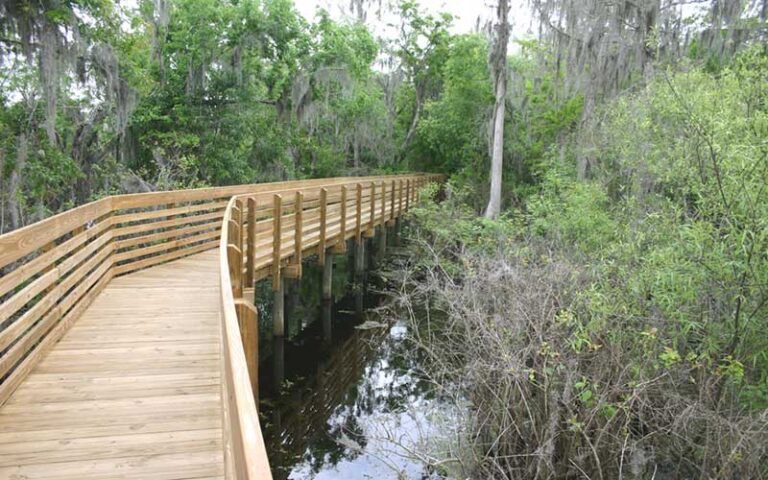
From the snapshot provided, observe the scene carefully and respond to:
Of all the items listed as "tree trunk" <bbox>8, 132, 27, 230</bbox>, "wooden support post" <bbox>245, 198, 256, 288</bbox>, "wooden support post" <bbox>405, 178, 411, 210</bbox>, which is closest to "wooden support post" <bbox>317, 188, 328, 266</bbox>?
"wooden support post" <bbox>245, 198, 256, 288</bbox>

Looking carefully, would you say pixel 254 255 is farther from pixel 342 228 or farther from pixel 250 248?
pixel 342 228

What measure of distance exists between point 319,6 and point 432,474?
567 inches

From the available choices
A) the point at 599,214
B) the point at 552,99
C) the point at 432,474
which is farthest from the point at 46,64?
the point at 552,99

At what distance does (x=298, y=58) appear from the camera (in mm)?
15992

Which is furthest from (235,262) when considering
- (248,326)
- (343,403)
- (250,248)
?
(343,403)

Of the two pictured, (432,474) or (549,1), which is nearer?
(432,474)

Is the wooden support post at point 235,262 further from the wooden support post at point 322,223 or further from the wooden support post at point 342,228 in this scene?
the wooden support post at point 342,228

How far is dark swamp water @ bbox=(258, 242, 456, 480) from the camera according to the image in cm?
582

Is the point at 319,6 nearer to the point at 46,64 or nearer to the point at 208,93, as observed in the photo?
the point at 208,93

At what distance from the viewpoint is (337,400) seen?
293 inches

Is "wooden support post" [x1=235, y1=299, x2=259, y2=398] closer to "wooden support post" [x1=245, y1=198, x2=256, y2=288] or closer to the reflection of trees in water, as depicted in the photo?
the reflection of trees in water

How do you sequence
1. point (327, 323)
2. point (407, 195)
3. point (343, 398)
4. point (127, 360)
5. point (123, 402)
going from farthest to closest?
point (407, 195)
point (327, 323)
point (343, 398)
point (127, 360)
point (123, 402)

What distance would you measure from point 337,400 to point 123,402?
14.0 feet

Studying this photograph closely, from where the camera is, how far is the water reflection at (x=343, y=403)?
585 cm
